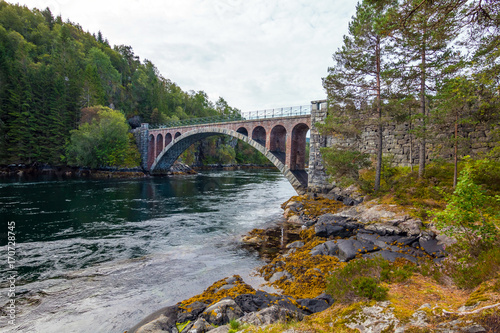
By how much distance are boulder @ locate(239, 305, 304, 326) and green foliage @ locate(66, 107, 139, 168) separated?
46.1 metres

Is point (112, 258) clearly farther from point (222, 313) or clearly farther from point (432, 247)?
point (432, 247)

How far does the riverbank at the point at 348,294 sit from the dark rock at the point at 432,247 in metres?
0.03

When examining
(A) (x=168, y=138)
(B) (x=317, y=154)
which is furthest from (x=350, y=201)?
(A) (x=168, y=138)

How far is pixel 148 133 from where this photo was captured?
53.8 m

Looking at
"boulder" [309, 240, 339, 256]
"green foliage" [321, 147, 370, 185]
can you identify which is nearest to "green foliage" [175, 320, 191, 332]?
"boulder" [309, 240, 339, 256]

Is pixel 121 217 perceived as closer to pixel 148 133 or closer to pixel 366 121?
pixel 366 121

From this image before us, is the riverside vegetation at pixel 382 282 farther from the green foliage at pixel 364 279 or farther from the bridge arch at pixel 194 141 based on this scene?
the bridge arch at pixel 194 141

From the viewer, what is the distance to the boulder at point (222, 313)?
5.10 meters

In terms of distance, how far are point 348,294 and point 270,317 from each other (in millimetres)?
1656

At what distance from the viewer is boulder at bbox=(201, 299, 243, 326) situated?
5.10 m

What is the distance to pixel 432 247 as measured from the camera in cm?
872

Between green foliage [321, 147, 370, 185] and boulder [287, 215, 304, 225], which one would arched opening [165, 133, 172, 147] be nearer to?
boulder [287, 215, 304, 225]

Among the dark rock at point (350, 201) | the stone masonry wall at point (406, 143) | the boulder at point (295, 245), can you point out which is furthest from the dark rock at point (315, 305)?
the dark rock at point (350, 201)

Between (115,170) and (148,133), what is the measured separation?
1144 centimetres
